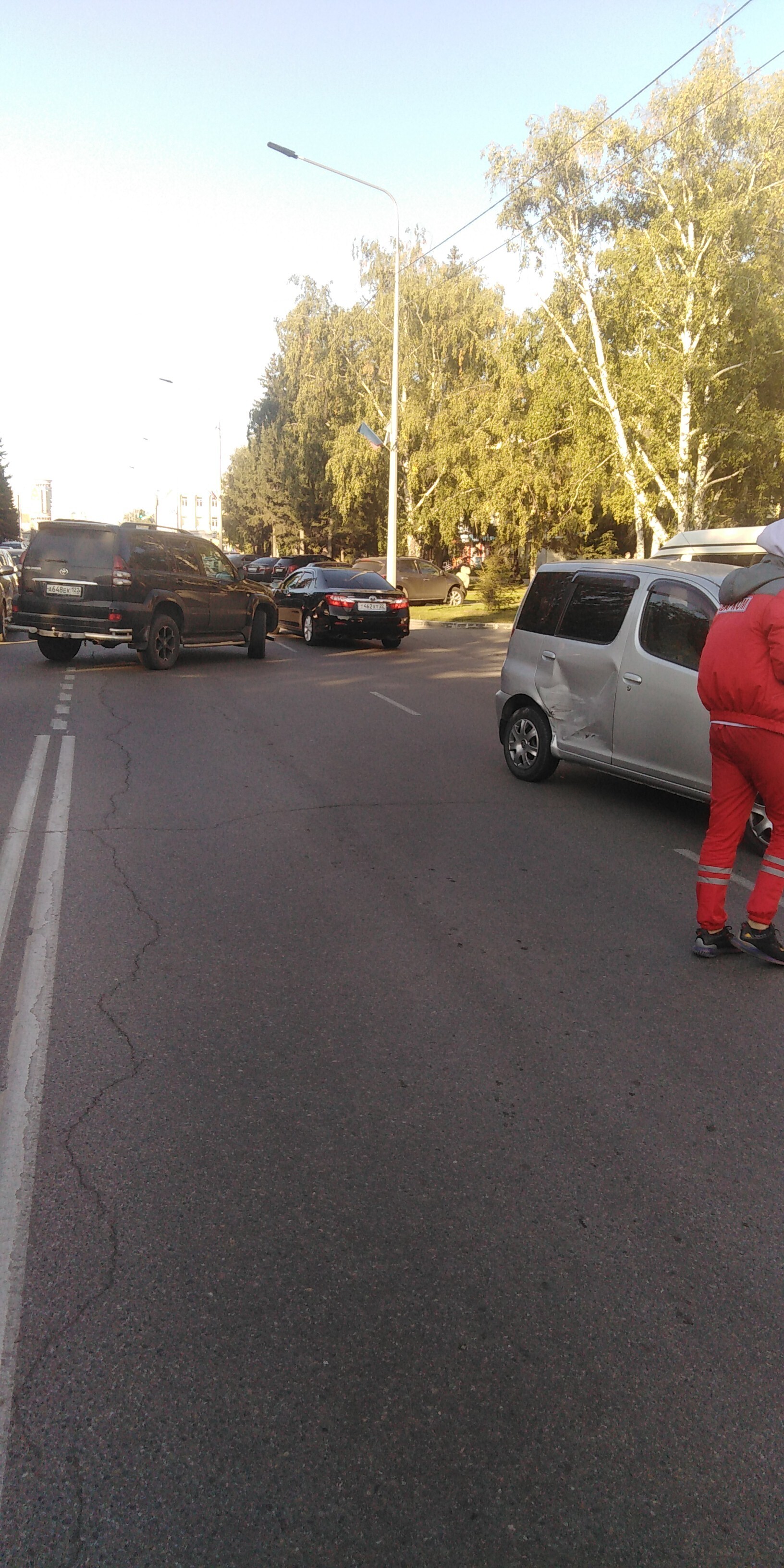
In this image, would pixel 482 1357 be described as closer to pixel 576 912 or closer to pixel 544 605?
pixel 576 912

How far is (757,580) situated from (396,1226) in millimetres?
3261

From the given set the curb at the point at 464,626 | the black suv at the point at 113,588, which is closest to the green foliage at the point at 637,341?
the curb at the point at 464,626

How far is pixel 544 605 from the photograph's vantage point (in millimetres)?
8867

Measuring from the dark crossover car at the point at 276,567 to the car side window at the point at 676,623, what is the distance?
31.0 m

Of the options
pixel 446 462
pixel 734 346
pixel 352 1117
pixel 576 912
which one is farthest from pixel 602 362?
pixel 352 1117

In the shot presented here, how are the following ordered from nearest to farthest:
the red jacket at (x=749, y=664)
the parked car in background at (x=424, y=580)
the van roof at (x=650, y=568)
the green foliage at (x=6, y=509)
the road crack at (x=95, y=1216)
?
the road crack at (x=95, y=1216)
the red jacket at (x=749, y=664)
the van roof at (x=650, y=568)
the parked car in background at (x=424, y=580)
the green foliage at (x=6, y=509)

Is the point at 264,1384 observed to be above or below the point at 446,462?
below

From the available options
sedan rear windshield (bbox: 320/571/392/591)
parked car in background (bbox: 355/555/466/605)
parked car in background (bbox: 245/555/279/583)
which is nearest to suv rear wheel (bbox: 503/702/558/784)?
sedan rear windshield (bbox: 320/571/392/591)

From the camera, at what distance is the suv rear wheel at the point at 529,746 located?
8.85 m

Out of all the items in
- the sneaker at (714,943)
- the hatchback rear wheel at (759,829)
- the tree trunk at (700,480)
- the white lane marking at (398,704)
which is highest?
the tree trunk at (700,480)

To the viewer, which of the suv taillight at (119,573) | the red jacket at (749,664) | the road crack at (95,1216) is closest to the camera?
the road crack at (95,1216)

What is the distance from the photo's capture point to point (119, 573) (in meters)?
15.8

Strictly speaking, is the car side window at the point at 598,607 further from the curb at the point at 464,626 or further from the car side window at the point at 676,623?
the curb at the point at 464,626

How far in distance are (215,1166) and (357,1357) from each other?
2.98 feet
